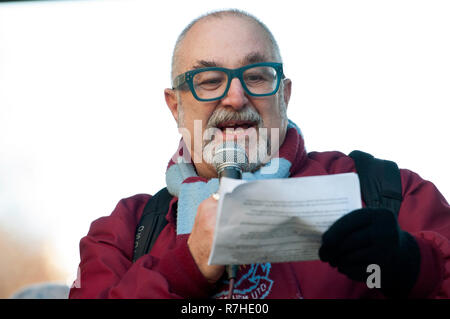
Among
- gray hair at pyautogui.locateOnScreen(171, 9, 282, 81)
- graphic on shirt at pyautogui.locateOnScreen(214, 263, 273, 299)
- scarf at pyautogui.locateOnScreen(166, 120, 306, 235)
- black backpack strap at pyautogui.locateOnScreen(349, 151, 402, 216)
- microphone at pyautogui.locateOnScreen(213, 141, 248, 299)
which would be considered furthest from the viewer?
gray hair at pyautogui.locateOnScreen(171, 9, 282, 81)

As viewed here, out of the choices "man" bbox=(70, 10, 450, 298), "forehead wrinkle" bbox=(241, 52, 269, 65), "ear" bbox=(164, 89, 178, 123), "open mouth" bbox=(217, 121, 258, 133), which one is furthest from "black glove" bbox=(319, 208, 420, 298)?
"ear" bbox=(164, 89, 178, 123)

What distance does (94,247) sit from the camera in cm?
213

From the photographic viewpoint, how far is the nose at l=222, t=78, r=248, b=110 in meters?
2.08

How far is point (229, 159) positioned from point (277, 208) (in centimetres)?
39

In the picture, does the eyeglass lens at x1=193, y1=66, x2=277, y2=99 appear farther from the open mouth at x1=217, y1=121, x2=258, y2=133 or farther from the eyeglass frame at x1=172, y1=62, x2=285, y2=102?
the open mouth at x1=217, y1=121, x2=258, y2=133

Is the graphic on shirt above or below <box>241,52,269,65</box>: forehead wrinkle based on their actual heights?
below

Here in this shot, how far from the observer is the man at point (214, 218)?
1425mm

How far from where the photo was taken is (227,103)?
211cm

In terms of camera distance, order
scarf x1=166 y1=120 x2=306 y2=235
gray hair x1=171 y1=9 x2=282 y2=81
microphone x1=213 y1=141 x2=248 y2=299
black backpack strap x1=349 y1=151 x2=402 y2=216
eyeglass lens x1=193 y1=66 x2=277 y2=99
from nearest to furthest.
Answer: microphone x1=213 y1=141 x2=248 y2=299, black backpack strap x1=349 y1=151 x2=402 y2=216, scarf x1=166 y1=120 x2=306 y2=235, eyeglass lens x1=193 y1=66 x2=277 y2=99, gray hair x1=171 y1=9 x2=282 y2=81

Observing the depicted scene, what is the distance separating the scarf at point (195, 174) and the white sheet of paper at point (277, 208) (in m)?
0.69

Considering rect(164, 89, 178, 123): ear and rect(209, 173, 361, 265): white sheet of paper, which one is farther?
rect(164, 89, 178, 123): ear

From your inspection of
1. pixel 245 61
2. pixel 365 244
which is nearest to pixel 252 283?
pixel 365 244

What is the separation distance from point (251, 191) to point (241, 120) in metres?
0.87

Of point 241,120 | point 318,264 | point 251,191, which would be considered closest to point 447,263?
point 318,264
